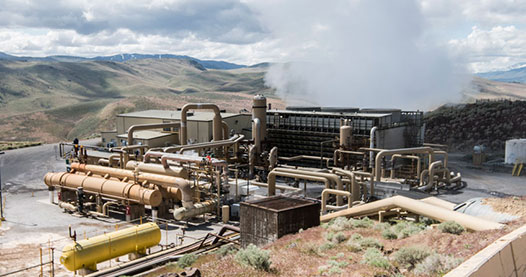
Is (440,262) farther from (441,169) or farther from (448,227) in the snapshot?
(441,169)

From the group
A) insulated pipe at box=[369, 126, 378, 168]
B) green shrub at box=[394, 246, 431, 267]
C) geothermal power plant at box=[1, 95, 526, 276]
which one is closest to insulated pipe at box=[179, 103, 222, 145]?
geothermal power plant at box=[1, 95, 526, 276]

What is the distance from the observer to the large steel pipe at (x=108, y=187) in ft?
94.3

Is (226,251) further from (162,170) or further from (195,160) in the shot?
(162,170)

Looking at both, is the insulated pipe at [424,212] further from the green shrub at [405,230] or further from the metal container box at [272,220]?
the metal container box at [272,220]

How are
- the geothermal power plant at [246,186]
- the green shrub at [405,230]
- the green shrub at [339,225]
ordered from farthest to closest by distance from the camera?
the geothermal power plant at [246,186], the green shrub at [339,225], the green shrub at [405,230]

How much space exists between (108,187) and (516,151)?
40626mm

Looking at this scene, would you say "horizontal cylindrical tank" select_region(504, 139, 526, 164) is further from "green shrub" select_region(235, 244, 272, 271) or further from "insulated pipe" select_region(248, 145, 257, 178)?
"green shrub" select_region(235, 244, 272, 271)

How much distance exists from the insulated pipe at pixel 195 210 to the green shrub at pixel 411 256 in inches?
671

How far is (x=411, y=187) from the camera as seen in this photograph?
116ft

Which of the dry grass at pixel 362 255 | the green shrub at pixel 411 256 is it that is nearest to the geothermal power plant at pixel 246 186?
the dry grass at pixel 362 255

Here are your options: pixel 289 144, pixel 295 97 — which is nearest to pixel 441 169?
pixel 289 144

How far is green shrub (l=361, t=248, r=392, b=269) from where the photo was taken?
12.5 metres

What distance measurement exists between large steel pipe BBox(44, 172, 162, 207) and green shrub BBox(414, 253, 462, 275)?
789 inches

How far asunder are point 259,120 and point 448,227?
2551 centimetres
